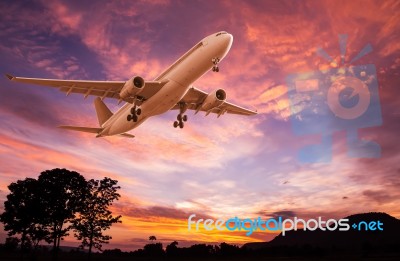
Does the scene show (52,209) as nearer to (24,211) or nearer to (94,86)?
(24,211)

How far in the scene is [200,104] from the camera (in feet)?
136

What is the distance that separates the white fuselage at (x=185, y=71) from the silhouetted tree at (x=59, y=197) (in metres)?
26.8

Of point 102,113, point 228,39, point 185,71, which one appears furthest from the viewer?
point 102,113

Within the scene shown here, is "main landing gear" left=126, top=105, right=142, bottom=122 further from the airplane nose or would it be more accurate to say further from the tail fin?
the tail fin

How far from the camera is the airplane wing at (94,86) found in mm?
33625

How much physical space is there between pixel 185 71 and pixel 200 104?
10441mm

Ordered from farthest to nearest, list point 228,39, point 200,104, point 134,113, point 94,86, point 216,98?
1. point 200,104
2. point 216,98
3. point 94,86
4. point 134,113
5. point 228,39

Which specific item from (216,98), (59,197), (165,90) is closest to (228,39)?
(165,90)

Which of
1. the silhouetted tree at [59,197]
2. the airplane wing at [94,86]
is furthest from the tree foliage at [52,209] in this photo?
the airplane wing at [94,86]

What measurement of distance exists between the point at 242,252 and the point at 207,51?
59818 mm

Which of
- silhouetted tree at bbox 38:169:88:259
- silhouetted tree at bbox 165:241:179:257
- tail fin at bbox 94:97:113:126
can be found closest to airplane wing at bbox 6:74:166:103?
tail fin at bbox 94:97:113:126

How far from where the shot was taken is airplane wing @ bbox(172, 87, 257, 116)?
40.1 m

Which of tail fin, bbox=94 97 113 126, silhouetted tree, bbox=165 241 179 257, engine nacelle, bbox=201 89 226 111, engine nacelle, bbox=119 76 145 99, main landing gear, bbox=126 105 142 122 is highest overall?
tail fin, bbox=94 97 113 126

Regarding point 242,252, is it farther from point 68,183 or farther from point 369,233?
point 369,233
